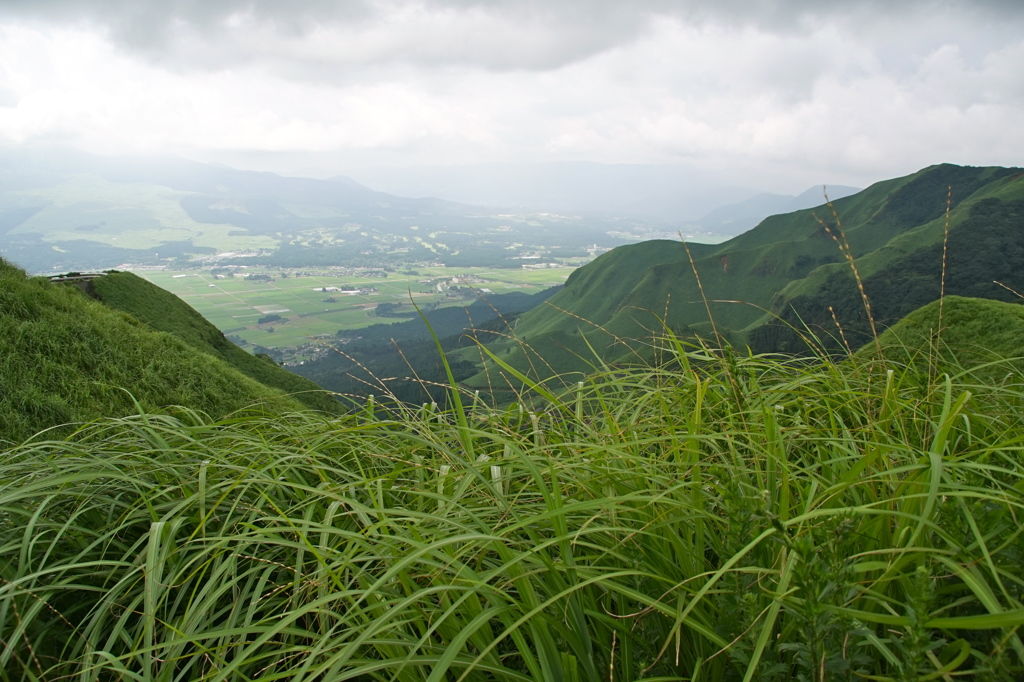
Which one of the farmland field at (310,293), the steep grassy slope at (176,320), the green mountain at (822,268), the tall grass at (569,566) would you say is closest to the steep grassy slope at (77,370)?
the tall grass at (569,566)

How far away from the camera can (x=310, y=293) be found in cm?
15538

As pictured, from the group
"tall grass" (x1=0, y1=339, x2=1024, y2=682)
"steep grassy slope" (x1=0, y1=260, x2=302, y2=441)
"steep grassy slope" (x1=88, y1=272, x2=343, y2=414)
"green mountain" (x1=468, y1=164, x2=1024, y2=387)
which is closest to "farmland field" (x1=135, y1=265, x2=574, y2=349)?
"green mountain" (x1=468, y1=164, x2=1024, y2=387)

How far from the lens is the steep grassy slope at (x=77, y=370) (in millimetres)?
6750

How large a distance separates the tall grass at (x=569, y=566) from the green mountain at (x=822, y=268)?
54.5m

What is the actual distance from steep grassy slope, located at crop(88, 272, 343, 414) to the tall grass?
27956mm

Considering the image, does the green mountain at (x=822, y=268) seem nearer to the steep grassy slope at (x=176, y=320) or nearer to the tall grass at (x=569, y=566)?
the steep grassy slope at (x=176, y=320)

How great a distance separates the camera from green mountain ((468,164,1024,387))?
82.6 metres

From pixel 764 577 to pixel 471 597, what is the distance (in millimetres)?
912

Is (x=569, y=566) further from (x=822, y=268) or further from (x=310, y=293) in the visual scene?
(x=310, y=293)

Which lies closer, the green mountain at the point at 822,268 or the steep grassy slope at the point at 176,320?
the steep grassy slope at the point at 176,320

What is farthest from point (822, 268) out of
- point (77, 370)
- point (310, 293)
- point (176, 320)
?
point (310, 293)

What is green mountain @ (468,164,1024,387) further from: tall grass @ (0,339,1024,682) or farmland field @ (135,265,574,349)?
tall grass @ (0,339,1024,682)

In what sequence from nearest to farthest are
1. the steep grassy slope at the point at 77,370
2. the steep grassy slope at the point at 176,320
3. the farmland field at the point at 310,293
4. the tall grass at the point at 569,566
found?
the tall grass at the point at 569,566
the steep grassy slope at the point at 77,370
the steep grassy slope at the point at 176,320
the farmland field at the point at 310,293

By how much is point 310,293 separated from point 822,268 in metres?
128
